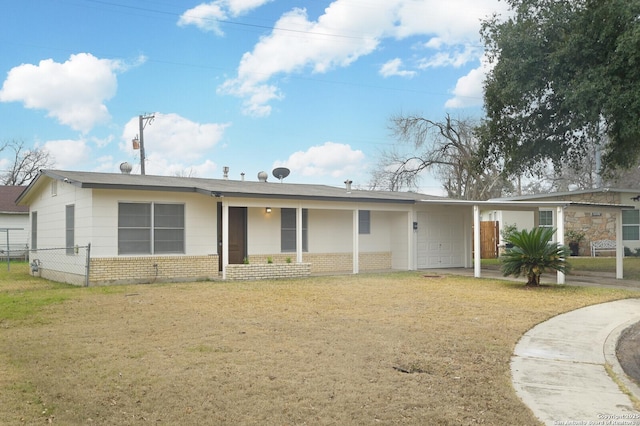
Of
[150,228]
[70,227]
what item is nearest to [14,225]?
[70,227]

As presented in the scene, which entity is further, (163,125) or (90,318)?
(163,125)

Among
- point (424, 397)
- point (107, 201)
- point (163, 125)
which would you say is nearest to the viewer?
point (424, 397)

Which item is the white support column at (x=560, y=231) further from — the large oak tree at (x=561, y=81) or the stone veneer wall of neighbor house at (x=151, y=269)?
the stone veneer wall of neighbor house at (x=151, y=269)

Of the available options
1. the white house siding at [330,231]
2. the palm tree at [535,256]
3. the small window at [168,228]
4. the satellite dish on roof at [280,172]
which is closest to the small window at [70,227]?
the small window at [168,228]

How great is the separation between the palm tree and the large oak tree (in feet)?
11.4

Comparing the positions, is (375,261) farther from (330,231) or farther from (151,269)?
(151,269)

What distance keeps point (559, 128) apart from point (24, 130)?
119 feet

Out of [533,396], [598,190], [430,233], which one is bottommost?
[533,396]

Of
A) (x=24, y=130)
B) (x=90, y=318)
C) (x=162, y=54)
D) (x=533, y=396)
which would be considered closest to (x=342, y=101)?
(x=162, y=54)

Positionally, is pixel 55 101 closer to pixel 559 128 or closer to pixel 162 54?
pixel 162 54

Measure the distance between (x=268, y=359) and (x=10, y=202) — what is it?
89.5 feet

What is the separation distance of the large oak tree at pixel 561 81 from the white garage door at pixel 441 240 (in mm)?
2817

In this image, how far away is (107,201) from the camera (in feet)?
45.5

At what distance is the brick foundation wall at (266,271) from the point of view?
49.5 feet
